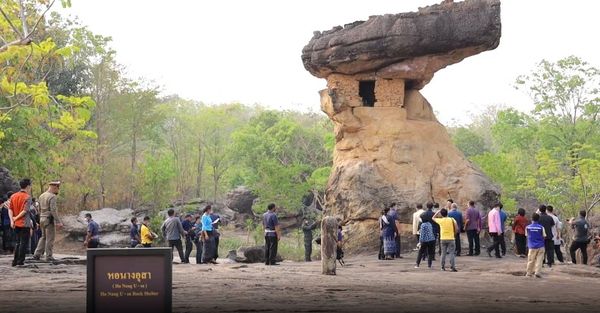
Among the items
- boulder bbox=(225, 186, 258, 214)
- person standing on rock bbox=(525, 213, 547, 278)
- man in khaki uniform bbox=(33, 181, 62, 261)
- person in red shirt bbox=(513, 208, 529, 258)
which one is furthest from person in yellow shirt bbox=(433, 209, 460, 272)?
boulder bbox=(225, 186, 258, 214)

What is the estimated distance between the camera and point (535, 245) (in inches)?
757

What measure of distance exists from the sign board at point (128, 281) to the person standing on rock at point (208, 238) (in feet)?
44.7

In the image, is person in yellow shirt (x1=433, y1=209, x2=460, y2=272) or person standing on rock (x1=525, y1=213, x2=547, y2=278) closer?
person standing on rock (x1=525, y1=213, x2=547, y2=278)

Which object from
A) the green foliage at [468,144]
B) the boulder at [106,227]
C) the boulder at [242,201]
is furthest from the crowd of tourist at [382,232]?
the green foliage at [468,144]

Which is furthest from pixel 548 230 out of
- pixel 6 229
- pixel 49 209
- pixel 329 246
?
pixel 6 229

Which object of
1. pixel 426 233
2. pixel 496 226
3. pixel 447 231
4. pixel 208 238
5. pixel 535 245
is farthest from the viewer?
pixel 496 226

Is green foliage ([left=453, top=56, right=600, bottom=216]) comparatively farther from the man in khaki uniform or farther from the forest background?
the man in khaki uniform

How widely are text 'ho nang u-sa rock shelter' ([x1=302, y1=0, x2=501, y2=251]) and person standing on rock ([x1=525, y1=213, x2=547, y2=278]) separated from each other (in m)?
7.94

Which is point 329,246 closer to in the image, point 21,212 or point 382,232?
point 382,232

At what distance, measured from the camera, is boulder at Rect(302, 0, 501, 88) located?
89.6 feet

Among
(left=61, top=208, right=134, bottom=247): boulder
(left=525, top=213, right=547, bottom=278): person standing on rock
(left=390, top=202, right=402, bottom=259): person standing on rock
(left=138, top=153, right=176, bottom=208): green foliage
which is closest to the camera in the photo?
(left=525, top=213, right=547, bottom=278): person standing on rock

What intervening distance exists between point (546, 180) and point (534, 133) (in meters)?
13.3

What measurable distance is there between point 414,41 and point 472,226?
23.3 ft

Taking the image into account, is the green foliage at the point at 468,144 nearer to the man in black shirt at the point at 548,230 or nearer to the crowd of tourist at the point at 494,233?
the crowd of tourist at the point at 494,233
